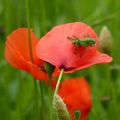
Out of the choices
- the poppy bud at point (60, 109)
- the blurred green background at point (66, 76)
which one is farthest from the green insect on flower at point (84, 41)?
the blurred green background at point (66, 76)

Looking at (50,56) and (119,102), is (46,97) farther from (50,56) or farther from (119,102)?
(50,56)

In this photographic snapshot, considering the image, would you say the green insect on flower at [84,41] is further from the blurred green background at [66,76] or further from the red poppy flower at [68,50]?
the blurred green background at [66,76]

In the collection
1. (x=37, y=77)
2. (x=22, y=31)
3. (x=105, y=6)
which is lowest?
(x=37, y=77)

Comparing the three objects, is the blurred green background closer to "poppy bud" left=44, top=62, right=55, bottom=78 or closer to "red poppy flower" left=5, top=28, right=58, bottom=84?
"red poppy flower" left=5, top=28, right=58, bottom=84

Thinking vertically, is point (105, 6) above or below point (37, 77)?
above

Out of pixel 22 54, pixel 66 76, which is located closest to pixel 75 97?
pixel 22 54

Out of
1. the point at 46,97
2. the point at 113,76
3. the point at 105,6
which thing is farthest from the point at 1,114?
the point at 105,6

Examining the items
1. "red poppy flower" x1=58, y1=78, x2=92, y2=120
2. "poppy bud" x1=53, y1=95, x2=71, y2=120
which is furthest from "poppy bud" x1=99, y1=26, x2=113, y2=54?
"poppy bud" x1=53, y1=95, x2=71, y2=120

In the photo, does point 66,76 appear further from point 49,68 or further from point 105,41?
point 49,68
